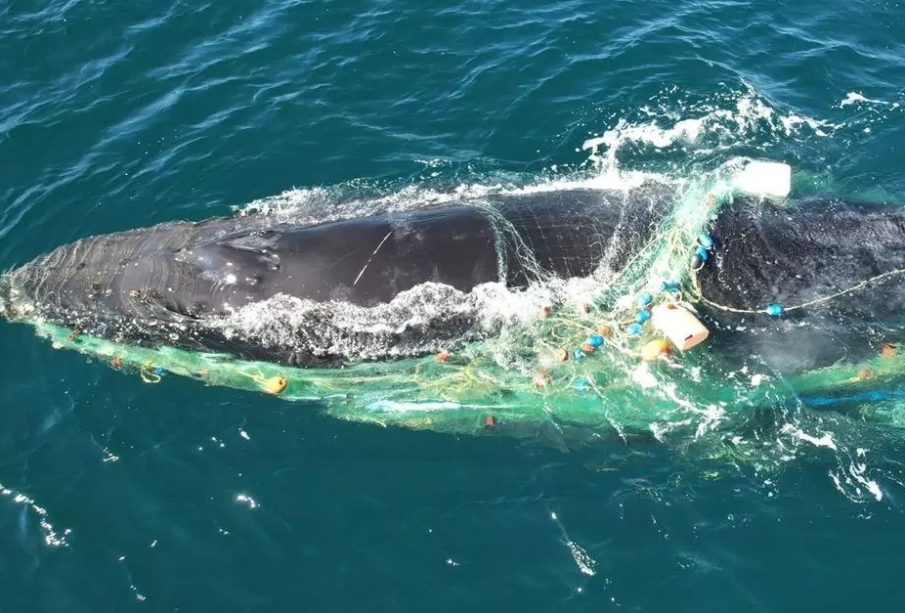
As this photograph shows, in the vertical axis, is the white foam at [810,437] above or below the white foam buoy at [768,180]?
below

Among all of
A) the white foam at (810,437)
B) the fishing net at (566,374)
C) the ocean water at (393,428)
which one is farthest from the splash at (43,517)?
the white foam at (810,437)

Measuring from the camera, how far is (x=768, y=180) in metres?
11.7

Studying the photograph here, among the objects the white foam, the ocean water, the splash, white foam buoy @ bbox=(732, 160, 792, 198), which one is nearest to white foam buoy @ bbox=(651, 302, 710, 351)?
the ocean water

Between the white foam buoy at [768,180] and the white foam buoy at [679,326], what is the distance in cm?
289

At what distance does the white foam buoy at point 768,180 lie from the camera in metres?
11.6

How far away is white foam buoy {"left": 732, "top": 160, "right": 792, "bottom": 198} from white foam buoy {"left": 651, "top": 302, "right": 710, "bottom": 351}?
289 cm

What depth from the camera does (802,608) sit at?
26.6 feet

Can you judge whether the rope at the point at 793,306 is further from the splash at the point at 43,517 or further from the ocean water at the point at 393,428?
the splash at the point at 43,517

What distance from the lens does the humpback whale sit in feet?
34.5

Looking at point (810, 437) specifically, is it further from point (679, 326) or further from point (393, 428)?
point (393, 428)

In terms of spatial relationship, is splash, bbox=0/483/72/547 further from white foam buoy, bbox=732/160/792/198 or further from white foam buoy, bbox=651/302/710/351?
white foam buoy, bbox=732/160/792/198

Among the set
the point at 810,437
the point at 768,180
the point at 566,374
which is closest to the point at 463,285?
the point at 566,374

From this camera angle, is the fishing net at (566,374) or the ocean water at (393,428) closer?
the ocean water at (393,428)

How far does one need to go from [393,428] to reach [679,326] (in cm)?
396
